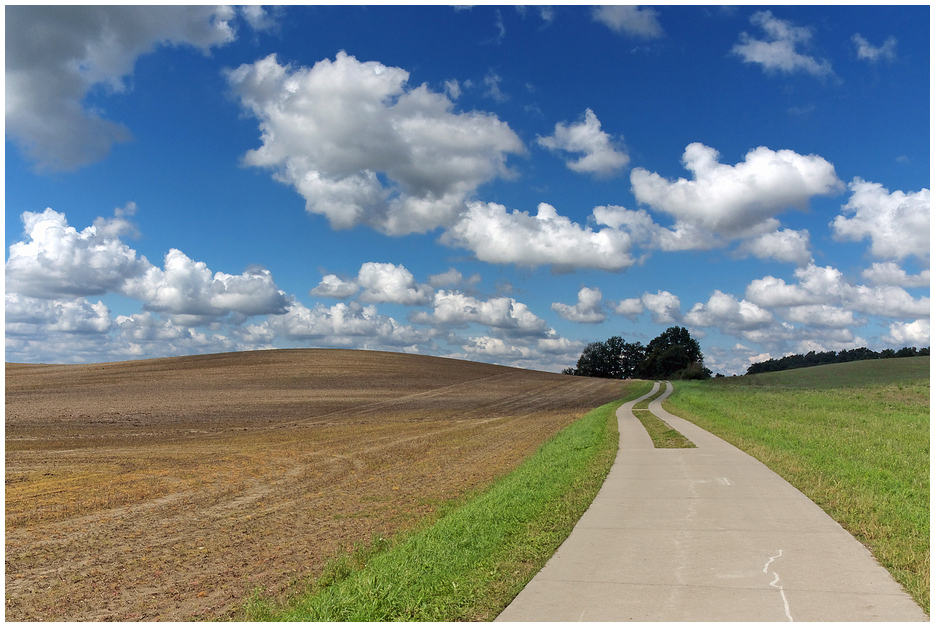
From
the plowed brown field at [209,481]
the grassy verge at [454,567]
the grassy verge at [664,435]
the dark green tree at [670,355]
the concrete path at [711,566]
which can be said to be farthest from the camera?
the dark green tree at [670,355]

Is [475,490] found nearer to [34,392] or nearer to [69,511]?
[69,511]

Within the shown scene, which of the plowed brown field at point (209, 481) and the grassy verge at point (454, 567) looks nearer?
the grassy verge at point (454, 567)

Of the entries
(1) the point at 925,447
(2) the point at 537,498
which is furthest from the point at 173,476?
(1) the point at 925,447

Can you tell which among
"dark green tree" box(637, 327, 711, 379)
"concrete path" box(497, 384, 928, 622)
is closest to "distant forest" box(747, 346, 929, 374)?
"dark green tree" box(637, 327, 711, 379)

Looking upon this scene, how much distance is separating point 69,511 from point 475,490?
7855 mm

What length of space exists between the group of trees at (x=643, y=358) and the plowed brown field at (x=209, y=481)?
9238cm

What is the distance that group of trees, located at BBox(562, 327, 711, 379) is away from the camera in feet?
426

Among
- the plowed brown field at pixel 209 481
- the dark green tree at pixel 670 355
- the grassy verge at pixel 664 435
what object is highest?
the dark green tree at pixel 670 355

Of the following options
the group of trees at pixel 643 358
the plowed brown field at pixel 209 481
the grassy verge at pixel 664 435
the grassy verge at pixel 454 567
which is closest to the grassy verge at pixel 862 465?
the grassy verge at pixel 664 435

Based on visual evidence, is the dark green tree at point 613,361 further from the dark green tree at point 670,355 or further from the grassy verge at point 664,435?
the grassy verge at point 664,435

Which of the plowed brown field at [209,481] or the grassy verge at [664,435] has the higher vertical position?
the grassy verge at [664,435]

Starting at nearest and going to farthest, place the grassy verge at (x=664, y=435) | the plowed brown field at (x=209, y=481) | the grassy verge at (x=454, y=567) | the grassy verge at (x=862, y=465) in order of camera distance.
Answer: the grassy verge at (x=454, y=567) → the grassy verge at (x=862, y=465) → the plowed brown field at (x=209, y=481) → the grassy verge at (x=664, y=435)

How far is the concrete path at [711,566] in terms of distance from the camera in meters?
4.86

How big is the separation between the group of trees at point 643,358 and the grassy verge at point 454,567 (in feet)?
392
